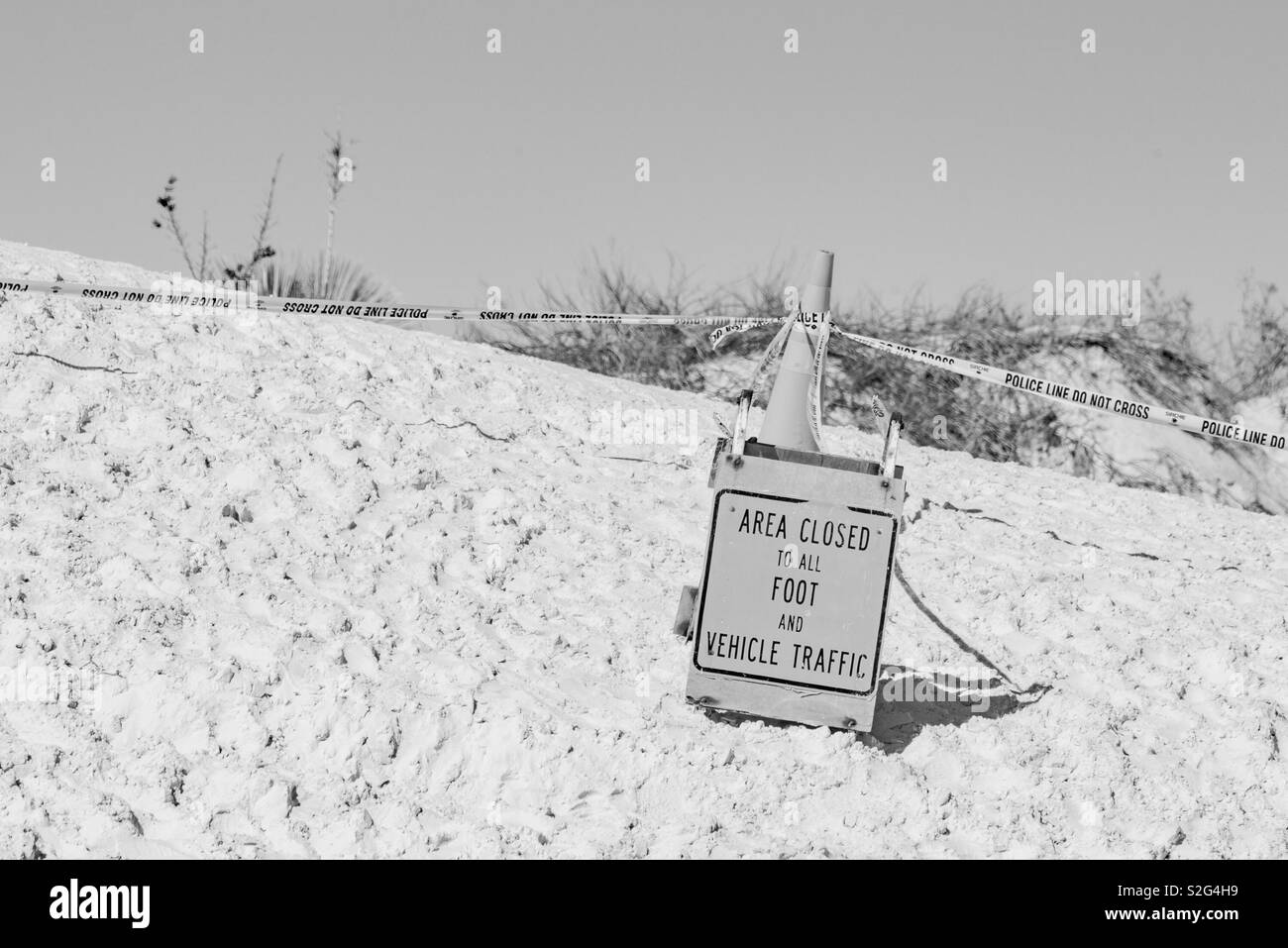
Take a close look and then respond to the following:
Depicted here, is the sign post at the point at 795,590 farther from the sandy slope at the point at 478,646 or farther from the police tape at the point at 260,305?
the police tape at the point at 260,305

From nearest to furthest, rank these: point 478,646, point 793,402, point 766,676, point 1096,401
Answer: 1. point 766,676
2. point 478,646
3. point 793,402
4. point 1096,401

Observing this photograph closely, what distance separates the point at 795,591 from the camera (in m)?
5.34

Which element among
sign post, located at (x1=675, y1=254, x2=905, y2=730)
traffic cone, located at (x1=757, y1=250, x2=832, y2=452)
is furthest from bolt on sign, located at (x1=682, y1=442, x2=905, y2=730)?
traffic cone, located at (x1=757, y1=250, x2=832, y2=452)

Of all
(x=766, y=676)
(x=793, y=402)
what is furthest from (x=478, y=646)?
(x=793, y=402)

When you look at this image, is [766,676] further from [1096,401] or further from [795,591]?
[1096,401]

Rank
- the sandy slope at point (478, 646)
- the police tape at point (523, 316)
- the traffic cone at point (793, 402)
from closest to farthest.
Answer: the sandy slope at point (478, 646), the traffic cone at point (793, 402), the police tape at point (523, 316)

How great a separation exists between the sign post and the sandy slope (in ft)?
0.60

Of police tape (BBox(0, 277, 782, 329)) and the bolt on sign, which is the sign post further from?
police tape (BBox(0, 277, 782, 329))

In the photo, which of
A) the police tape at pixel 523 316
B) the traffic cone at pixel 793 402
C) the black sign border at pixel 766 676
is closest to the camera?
the black sign border at pixel 766 676

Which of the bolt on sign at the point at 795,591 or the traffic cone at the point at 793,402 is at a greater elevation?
the traffic cone at the point at 793,402

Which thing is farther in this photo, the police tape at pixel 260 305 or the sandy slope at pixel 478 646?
the police tape at pixel 260 305

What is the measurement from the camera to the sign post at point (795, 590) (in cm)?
530

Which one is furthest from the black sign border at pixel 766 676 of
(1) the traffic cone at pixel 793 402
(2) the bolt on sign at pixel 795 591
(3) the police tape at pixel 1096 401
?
(3) the police tape at pixel 1096 401

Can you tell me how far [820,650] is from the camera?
209 inches
